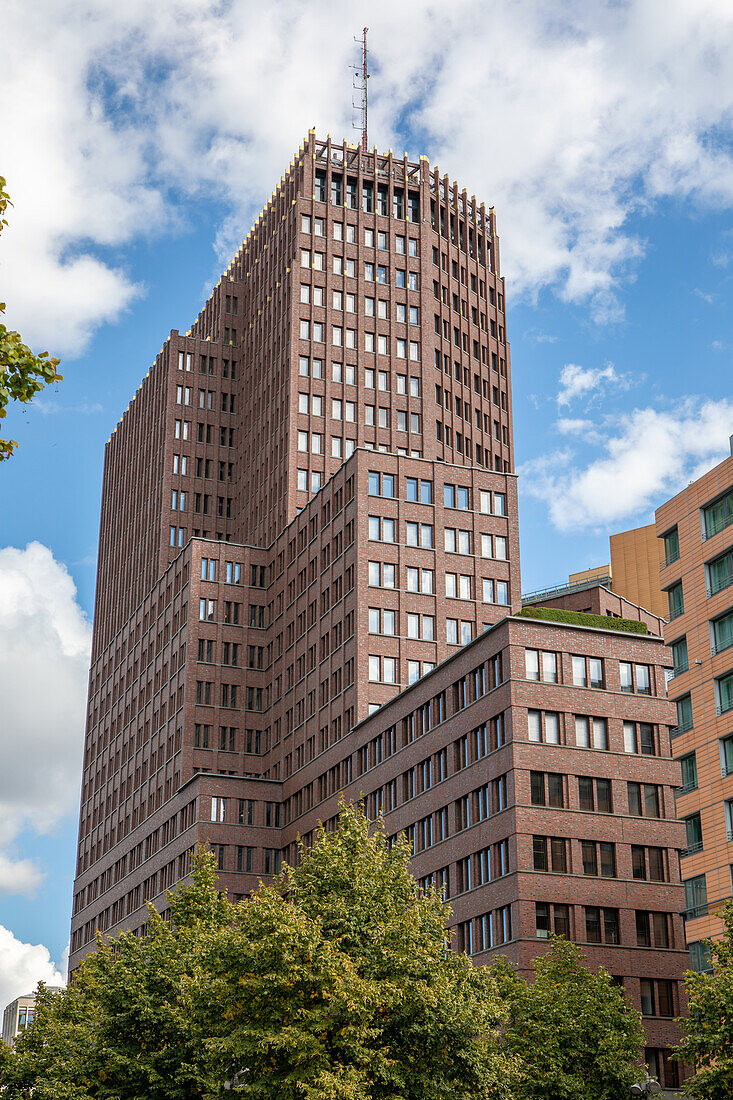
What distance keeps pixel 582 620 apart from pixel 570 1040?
117 ft

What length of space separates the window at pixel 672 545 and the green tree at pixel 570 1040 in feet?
79.7

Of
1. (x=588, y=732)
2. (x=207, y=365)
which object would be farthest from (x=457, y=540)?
(x=207, y=365)

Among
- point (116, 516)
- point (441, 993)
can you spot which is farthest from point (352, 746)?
point (116, 516)

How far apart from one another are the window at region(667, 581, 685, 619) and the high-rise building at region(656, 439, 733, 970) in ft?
0.17

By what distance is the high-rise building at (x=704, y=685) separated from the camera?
6919cm

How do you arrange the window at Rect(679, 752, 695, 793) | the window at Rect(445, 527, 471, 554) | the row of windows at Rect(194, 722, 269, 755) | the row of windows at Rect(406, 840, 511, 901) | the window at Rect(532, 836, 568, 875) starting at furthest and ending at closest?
the row of windows at Rect(194, 722, 269, 755) → the window at Rect(445, 527, 471, 554) → the row of windows at Rect(406, 840, 511, 901) → the window at Rect(532, 836, 568, 875) → the window at Rect(679, 752, 695, 793)

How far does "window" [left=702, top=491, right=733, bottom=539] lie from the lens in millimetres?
71750

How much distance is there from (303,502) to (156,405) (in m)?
36.3

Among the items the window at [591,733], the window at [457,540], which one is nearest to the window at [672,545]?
the window at [591,733]

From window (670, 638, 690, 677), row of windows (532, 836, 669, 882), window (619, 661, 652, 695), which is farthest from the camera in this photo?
window (619, 661, 652, 695)

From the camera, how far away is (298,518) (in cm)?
12912

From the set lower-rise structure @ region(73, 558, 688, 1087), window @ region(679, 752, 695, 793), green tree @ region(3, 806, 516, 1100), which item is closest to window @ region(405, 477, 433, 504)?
lower-rise structure @ region(73, 558, 688, 1087)

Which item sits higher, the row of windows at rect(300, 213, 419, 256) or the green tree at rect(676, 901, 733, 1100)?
the row of windows at rect(300, 213, 419, 256)

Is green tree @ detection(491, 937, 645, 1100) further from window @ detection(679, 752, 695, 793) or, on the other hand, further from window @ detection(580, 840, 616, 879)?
window @ detection(580, 840, 616, 879)
